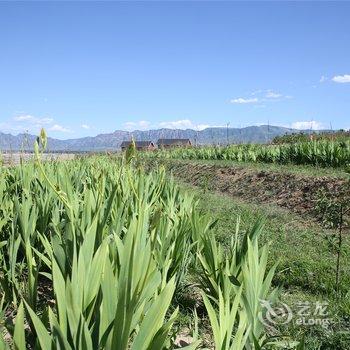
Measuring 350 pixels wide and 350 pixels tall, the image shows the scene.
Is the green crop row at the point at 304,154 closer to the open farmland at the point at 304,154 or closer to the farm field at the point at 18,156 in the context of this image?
the open farmland at the point at 304,154

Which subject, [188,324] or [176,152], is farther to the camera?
[176,152]

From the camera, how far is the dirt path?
672 centimetres

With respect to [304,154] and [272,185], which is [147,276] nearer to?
[272,185]

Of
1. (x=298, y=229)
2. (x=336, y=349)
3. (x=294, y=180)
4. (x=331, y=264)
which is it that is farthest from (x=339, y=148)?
(x=336, y=349)

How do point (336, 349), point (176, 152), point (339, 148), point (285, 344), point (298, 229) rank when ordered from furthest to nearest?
point (176, 152), point (339, 148), point (298, 229), point (336, 349), point (285, 344)

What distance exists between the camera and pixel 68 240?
202 centimetres

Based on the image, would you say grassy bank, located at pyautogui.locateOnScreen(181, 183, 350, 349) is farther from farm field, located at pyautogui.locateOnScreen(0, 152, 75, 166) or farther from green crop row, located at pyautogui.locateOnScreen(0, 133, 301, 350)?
farm field, located at pyautogui.locateOnScreen(0, 152, 75, 166)

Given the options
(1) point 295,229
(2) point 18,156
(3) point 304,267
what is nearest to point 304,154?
(1) point 295,229

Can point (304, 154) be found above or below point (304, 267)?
above

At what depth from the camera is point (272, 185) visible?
833cm

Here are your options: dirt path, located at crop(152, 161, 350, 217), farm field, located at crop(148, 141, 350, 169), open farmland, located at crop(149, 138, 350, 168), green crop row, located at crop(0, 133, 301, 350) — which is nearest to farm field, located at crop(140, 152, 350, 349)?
dirt path, located at crop(152, 161, 350, 217)

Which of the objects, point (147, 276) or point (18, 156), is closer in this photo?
point (147, 276)

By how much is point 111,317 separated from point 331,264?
300 centimetres

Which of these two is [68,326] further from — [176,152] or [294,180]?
[176,152]
